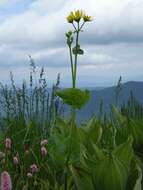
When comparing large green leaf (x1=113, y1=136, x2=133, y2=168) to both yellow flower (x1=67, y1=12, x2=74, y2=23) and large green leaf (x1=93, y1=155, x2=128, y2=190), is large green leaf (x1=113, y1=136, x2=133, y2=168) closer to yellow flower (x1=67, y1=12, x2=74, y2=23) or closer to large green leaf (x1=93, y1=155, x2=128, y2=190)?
large green leaf (x1=93, y1=155, x2=128, y2=190)

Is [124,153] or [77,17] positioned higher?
[77,17]

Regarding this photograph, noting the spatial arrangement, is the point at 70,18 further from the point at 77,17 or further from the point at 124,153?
the point at 124,153

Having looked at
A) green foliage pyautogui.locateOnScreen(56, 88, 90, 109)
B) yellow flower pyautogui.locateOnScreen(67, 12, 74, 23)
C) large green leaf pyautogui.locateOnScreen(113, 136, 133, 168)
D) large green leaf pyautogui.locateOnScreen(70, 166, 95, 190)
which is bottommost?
large green leaf pyautogui.locateOnScreen(70, 166, 95, 190)

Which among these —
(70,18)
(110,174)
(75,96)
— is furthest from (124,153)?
(70,18)

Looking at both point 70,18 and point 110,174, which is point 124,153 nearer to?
point 110,174

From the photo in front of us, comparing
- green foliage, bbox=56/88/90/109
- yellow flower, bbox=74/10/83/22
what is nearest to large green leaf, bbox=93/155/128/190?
green foliage, bbox=56/88/90/109

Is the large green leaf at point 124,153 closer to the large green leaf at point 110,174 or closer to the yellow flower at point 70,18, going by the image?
the large green leaf at point 110,174

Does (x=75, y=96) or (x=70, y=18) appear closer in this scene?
(x=75, y=96)

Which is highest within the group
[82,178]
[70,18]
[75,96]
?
[70,18]

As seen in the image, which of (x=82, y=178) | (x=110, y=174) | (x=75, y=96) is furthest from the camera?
(x=75, y=96)

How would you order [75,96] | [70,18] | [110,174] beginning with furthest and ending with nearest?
[70,18] → [75,96] → [110,174]

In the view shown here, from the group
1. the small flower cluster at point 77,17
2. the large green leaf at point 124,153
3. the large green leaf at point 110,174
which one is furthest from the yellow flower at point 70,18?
the large green leaf at point 110,174

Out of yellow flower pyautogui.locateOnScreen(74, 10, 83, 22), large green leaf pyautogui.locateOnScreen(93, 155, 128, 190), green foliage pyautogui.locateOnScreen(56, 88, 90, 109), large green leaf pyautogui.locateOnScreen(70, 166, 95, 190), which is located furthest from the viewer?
yellow flower pyautogui.locateOnScreen(74, 10, 83, 22)

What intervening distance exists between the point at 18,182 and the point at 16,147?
0.87 metres
